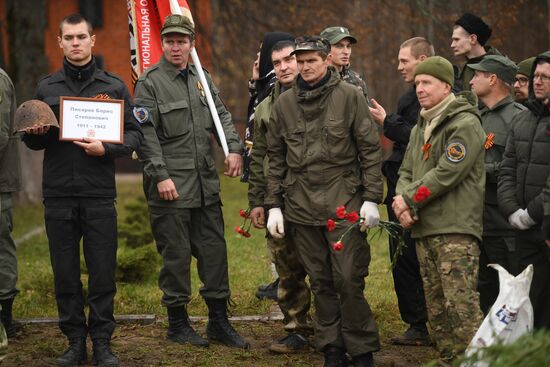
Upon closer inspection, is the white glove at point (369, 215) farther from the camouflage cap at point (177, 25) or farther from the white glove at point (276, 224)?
the camouflage cap at point (177, 25)

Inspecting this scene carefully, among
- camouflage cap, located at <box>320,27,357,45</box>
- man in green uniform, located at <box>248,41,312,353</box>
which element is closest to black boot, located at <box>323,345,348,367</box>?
man in green uniform, located at <box>248,41,312,353</box>

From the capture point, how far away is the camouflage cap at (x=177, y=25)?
7.70m

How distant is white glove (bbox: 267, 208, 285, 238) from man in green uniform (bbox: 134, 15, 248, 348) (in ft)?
2.81

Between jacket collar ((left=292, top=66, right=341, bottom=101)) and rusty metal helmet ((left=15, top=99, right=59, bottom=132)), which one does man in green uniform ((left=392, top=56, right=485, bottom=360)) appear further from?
rusty metal helmet ((left=15, top=99, right=59, bottom=132))

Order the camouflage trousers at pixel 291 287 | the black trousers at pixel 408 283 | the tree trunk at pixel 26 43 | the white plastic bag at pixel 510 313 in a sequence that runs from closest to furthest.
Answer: the white plastic bag at pixel 510 313 → the camouflage trousers at pixel 291 287 → the black trousers at pixel 408 283 → the tree trunk at pixel 26 43

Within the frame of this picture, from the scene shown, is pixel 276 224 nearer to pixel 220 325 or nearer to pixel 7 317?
pixel 220 325

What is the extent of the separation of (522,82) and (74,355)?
399 centimetres

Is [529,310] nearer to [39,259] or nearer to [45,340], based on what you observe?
[45,340]

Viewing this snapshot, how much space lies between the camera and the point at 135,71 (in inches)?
340

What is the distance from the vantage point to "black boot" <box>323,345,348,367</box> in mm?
7027

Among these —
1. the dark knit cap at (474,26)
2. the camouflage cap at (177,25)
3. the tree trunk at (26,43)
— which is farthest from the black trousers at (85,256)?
the tree trunk at (26,43)

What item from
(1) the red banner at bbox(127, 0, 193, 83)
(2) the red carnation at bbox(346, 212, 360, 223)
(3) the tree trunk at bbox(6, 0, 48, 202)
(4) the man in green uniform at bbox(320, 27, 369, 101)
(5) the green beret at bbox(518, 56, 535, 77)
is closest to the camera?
(2) the red carnation at bbox(346, 212, 360, 223)

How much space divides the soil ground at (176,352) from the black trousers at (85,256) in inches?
13.5

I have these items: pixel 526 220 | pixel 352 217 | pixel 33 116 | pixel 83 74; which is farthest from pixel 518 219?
pixel 33 116
